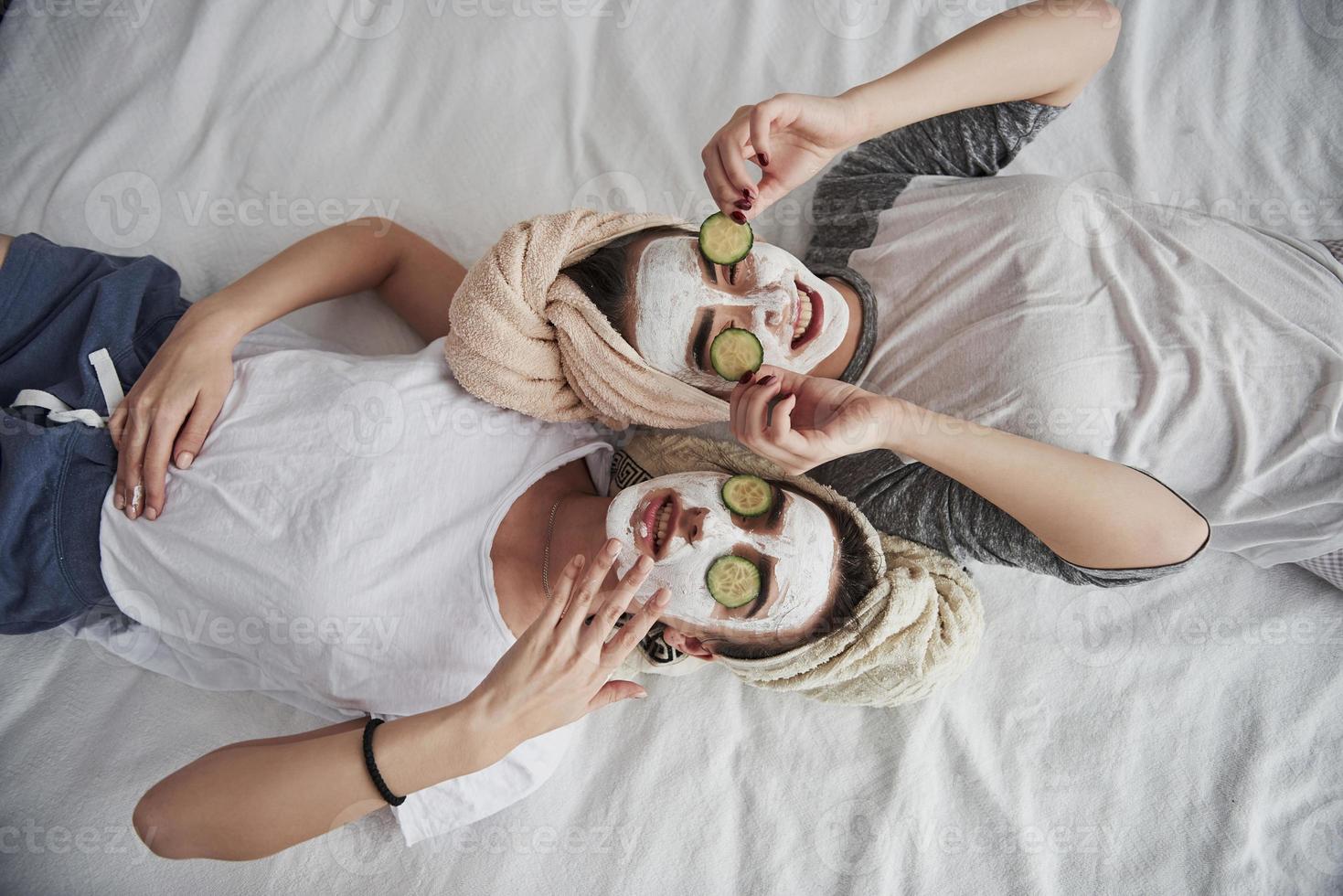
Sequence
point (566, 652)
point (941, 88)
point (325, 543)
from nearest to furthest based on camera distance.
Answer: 1. point (566, 652)
2. point (325, 543)
3. point (941, 88)

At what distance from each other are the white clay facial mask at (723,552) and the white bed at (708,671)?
1.59 feet

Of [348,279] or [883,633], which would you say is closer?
[883,633]

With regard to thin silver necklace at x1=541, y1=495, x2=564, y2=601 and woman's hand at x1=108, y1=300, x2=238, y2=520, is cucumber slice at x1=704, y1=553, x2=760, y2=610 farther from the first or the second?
woman's hand at x1=108, y1=300, x2=238, y2=520

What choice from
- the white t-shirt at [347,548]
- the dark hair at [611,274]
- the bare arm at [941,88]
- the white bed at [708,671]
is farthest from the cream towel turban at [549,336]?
the white bed at [708,671]

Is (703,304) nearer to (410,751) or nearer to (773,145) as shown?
(773,145)

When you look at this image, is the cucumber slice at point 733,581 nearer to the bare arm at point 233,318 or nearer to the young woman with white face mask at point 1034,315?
the young woman with white face mask at point 1034,315

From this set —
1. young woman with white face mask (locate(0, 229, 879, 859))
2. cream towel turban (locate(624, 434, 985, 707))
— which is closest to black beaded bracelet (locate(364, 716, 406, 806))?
young woman with white face mask (locate(0, 229, 879, 859))

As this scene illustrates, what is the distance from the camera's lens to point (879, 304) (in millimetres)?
1771

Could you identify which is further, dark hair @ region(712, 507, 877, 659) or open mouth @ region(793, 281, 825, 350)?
open mouth @ region(793, 281, 825, 350)

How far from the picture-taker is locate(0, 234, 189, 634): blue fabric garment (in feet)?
5.09

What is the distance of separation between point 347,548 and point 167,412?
44 centimetres

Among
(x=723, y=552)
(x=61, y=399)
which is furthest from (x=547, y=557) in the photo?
(x=61, y=399)

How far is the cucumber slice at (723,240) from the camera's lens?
1471 mm

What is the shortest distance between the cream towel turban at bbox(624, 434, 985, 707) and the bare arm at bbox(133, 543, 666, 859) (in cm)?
30
